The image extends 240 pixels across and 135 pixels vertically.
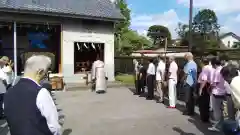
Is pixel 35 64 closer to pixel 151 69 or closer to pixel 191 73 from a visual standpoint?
pixel 191 73

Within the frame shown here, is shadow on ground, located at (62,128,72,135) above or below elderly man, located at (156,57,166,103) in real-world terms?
below

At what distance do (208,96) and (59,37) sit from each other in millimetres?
11113

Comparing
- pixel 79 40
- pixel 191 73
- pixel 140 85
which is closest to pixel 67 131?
pixel 191 73

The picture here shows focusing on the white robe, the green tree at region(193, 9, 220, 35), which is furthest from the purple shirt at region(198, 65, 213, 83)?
the green tree at region(193, 9, 220, 35)

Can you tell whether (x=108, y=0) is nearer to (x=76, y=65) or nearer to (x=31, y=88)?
(x=76, y=65)

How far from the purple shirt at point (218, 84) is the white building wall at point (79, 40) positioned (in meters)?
10.8

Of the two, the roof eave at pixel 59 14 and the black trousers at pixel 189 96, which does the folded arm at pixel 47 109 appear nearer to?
the black trousers at pixel 189 96

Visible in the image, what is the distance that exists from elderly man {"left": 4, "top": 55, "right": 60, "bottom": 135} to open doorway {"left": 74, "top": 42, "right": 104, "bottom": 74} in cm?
1455

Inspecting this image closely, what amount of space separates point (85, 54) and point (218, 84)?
12164mm

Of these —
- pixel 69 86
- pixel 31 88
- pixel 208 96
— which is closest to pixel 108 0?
pixel 69 86

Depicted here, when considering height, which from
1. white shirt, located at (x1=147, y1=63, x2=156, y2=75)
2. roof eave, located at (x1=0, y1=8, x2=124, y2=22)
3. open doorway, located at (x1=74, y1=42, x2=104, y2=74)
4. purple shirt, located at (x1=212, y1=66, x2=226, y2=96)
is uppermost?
roof eave, located at (x1=0, y1=8, x2=124, y2=22)

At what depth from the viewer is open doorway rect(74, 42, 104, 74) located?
1778 centimetres

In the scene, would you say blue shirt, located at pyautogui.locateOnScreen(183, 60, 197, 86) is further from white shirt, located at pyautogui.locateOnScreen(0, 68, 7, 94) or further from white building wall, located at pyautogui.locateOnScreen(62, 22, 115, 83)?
white building wall, located at pyautogui.locateOnScreen(62, 22, 115, 83)

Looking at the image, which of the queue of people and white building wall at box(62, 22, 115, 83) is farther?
white building wall at box(62, 22, 115, 83)
